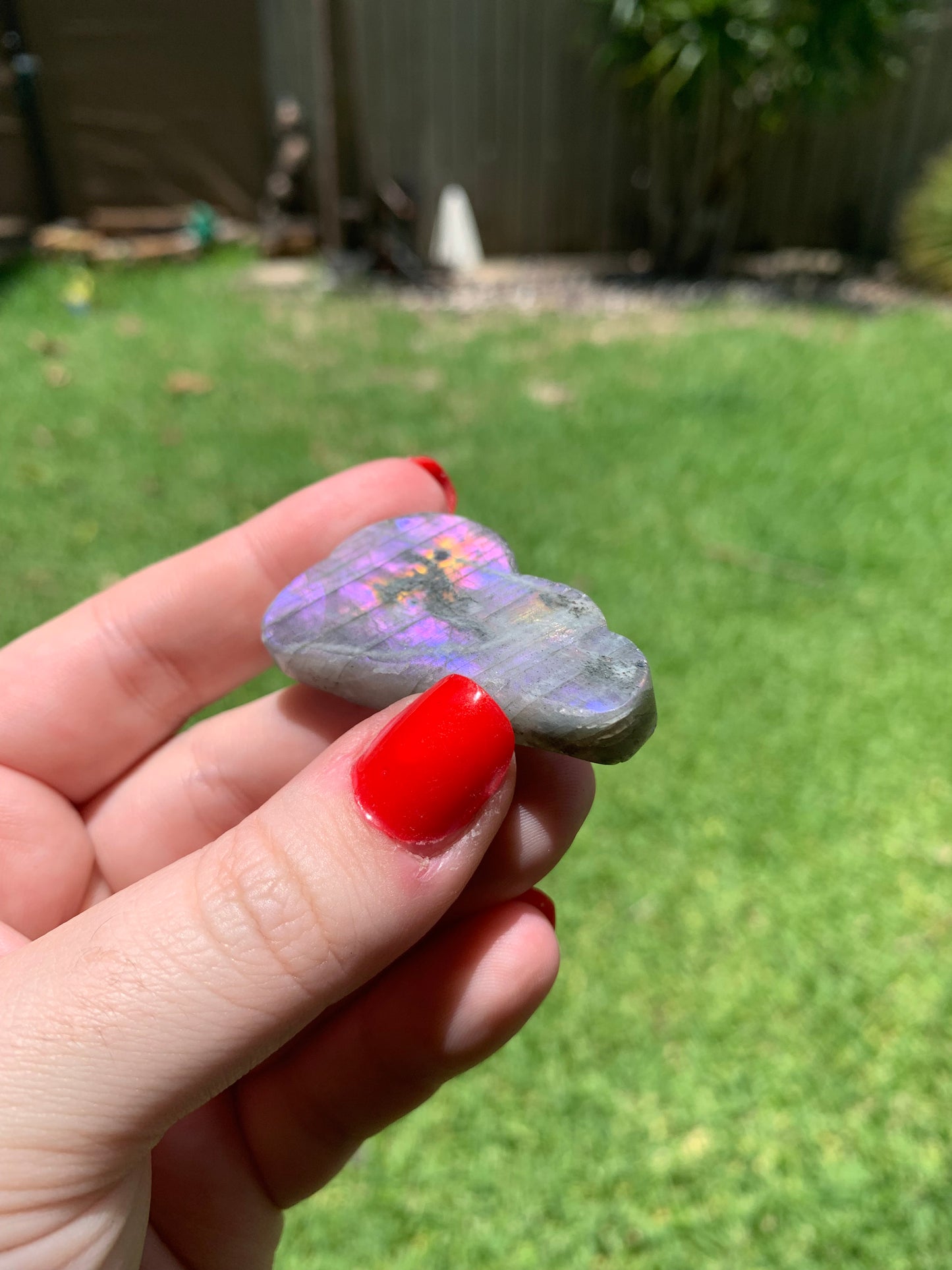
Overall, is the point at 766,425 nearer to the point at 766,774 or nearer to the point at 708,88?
the point at 766,774

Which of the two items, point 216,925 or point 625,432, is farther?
point 625,432

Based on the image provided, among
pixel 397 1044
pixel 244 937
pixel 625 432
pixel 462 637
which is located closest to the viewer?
pixel 244 937

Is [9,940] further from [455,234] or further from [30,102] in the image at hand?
[30,102]

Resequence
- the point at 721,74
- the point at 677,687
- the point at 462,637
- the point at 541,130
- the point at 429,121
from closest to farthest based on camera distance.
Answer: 1. the point at 462,637
2. the point at 677,687
3. the point at 721,74
4. the point at 429,121
5. the point at 541,130

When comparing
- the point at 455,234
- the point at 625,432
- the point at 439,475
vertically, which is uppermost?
the point at 439,475

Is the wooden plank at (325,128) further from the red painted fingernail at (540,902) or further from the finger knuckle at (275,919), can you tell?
the finger knuckle at (275,919)

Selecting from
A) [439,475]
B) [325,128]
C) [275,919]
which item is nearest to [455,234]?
[325,128]

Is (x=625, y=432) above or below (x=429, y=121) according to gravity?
below

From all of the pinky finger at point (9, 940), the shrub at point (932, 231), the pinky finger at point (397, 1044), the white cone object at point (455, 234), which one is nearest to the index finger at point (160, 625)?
the pinky finger at point (9, 940)
